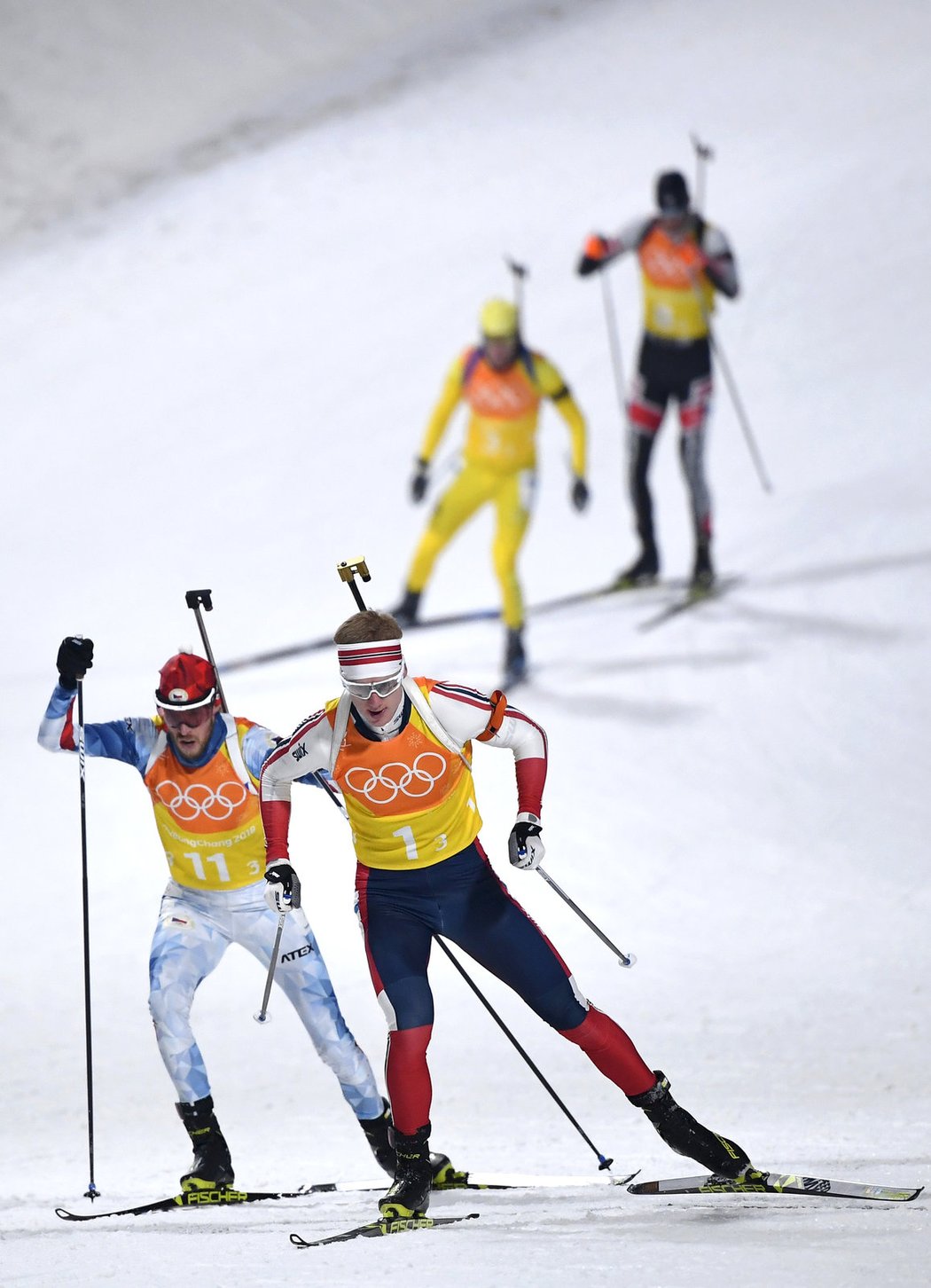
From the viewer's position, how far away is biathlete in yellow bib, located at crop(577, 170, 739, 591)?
29.7 ft

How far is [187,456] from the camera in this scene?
42.9ft

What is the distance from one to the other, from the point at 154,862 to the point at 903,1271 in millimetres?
4770

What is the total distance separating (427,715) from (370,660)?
0.24m

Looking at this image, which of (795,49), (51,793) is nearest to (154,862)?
(51,793)

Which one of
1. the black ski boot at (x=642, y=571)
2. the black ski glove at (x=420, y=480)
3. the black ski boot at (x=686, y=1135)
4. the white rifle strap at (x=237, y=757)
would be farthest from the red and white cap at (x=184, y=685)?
the black ski boot at (x=642, y=571)

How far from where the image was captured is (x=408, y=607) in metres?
9.64

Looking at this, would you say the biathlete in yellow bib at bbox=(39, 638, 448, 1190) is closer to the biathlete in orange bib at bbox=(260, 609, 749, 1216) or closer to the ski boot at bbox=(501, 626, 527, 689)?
the biathlete in orange bib at bbox=(260, 609, 749, 1216)

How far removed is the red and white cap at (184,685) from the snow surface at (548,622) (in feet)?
4.52

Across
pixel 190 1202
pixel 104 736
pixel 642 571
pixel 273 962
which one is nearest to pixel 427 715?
pixel 273 962

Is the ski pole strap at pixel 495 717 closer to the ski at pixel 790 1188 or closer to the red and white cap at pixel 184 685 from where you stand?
the red and white cap at pixel 184 685

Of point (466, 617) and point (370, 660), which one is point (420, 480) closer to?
point (466, 617)

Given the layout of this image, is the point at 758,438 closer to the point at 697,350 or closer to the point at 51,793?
the point at 697,350

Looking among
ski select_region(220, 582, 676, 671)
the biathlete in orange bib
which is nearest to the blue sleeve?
the biathlete in orange bib

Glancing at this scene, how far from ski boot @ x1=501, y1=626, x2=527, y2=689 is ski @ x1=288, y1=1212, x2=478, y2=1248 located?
495 cm
